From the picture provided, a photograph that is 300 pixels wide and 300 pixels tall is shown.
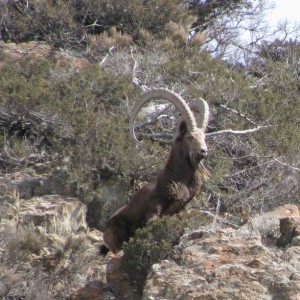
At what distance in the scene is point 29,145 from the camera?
12758mm

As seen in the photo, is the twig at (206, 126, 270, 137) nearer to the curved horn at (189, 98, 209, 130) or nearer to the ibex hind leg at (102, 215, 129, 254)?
the curved horn at (189, 98, 209, 130)

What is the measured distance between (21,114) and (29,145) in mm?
890

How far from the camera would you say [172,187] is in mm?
9711

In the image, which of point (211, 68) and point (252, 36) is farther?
point (252, 36)

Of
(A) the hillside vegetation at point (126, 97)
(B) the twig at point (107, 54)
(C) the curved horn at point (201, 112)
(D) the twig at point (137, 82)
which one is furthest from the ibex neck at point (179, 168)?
(B) the twig at point (107, 54)

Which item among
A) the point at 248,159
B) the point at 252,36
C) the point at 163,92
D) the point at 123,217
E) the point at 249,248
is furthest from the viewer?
the point at 252,36

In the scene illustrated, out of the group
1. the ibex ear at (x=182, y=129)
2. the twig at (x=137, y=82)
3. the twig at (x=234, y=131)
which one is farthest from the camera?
the twig at (x=137, y=82)

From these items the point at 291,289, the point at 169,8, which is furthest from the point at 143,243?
the point at 169,8

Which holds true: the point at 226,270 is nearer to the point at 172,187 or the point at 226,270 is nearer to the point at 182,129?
the point at 172,187

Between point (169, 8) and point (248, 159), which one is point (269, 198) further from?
point (169, 8)

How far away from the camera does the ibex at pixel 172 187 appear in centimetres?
955

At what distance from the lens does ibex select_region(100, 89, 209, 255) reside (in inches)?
376

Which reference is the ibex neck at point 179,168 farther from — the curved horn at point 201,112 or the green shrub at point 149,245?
the green shrub at point 149,245

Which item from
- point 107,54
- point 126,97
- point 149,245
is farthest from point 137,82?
point 149,245
